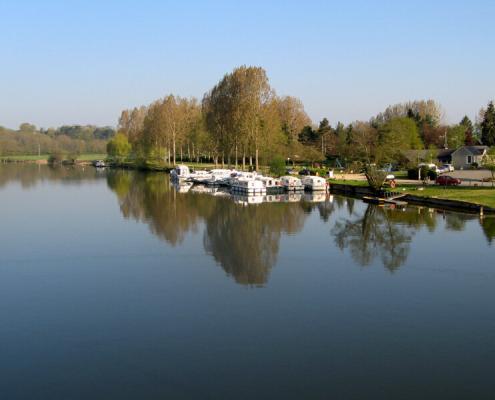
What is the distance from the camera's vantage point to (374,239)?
28.4 meters

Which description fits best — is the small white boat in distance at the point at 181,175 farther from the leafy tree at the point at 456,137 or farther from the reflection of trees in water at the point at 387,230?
the leafy tree at the point at 456,137

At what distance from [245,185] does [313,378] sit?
4060 centimetres

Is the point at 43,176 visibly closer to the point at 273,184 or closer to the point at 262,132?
the point at 262,132

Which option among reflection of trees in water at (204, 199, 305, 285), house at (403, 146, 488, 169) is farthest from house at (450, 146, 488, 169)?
reflection of trees in water at (204, 199, 305, 285)

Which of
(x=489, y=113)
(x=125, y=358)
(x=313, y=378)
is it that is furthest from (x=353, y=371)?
(x=489, y=113)

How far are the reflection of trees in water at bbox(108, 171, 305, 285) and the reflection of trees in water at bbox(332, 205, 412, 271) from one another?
9.70ft

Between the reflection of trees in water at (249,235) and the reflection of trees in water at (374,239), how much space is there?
9.50ft

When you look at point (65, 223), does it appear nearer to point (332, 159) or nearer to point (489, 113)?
point (332, 159)

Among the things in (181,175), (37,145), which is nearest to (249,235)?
(181,175)

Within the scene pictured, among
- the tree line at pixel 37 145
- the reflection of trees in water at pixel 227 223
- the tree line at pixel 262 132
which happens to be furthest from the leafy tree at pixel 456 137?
the tree line at pixel 37 145

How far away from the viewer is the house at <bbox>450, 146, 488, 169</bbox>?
6844 centimetres

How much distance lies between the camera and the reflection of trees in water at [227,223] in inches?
922

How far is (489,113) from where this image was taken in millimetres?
86500

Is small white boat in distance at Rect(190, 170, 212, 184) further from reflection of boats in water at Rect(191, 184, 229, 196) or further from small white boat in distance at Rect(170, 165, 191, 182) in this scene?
reflection of boats in water at Rect(191, 184, 229, 196)
